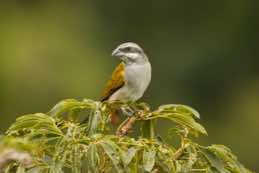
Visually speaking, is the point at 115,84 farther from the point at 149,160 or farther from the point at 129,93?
the point at 149,160

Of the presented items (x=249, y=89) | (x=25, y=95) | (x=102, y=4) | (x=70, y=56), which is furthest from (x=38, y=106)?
(x=102, y=4)

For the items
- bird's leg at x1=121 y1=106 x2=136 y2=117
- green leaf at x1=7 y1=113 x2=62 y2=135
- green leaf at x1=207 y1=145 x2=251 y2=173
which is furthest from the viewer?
bird's leg at x1=121 y1=106 x2=136 y2=117

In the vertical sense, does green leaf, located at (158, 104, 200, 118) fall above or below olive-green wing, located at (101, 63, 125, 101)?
above

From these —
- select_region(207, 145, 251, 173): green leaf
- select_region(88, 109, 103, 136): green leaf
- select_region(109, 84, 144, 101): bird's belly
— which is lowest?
select_region(109, 84, 144, 101): bird's belly

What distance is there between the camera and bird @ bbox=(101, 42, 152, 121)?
313 inches

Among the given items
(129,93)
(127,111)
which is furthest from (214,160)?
(129,93)

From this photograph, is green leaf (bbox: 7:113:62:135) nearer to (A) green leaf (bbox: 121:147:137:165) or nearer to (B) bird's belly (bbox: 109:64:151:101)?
(A) green leaf (bbox: 121:147:137:165)

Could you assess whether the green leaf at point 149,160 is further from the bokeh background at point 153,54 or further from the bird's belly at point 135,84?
the bokeh background at point 153,54

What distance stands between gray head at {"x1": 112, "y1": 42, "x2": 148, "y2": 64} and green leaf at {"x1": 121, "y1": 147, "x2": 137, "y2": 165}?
8.58ft

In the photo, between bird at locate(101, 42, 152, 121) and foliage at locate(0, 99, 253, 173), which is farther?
bird at locate(101, 42, 152, 121)

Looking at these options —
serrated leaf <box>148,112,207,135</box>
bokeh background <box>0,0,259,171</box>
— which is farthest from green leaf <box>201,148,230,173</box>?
bokeh background <box>0,0,259,171</box>

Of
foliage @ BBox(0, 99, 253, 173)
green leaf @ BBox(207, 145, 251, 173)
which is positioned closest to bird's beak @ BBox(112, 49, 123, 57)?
foliage @ BBox(0, 99, 253, 173)

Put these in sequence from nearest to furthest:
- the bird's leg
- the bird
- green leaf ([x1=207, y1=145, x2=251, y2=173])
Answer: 1. green leaf ([x1=207, y1=145, x2=251, y2=173])
2. the bird's leg
3. the bird

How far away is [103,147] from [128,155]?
0.12 meters
